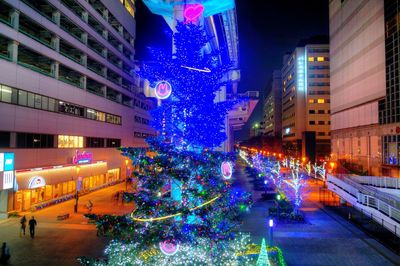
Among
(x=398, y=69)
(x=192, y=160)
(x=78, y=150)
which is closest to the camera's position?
A: (x=192, y=160)

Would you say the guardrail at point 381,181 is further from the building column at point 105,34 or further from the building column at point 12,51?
the building column at point 105,34

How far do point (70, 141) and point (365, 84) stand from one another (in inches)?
1956

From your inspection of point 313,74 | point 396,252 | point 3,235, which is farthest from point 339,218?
point 313,74

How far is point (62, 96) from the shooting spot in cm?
3425

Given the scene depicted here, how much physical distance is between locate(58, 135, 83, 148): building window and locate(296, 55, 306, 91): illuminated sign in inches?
3888

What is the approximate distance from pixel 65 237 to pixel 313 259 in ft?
48.3

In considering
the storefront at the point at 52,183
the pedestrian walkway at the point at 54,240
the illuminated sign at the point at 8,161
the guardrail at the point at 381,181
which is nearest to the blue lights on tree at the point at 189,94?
the pedestrian walkway at the point at 54,240

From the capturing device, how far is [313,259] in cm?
1628

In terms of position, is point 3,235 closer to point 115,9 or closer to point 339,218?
point 339,218

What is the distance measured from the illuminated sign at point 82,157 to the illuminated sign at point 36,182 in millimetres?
5969

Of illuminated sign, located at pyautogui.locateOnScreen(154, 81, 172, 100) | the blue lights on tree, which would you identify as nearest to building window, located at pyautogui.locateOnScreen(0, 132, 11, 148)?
the blue lights on tree

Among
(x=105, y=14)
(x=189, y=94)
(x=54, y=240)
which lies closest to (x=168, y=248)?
(x=189, y=94)

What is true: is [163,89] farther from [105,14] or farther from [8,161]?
[105,14]

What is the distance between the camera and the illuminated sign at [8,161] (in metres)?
24.7
